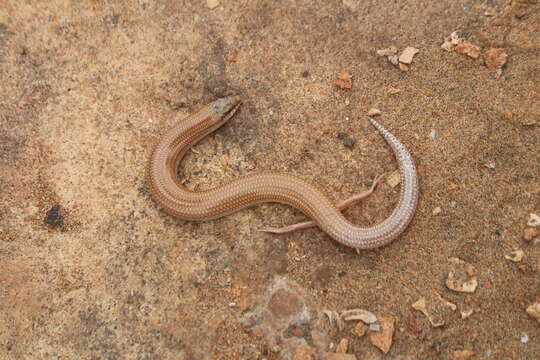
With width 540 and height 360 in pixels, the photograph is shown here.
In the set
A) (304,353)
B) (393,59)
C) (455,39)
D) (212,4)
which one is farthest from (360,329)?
(212,4)

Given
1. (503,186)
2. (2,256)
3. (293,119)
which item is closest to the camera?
(503,186)

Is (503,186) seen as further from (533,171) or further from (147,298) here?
(147,298)

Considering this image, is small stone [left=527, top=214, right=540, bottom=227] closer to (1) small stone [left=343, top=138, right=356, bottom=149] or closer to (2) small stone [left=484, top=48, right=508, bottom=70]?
(2) small stone [left=484, top=48, right=508, bottom=70]

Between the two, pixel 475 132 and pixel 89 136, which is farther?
pixel 89 136

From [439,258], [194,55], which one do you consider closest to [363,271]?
[439,258]

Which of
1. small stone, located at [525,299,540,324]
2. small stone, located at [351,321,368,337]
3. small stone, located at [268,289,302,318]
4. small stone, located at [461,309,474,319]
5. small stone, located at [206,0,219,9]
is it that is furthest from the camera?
small stone, located at [206,0,219,9]

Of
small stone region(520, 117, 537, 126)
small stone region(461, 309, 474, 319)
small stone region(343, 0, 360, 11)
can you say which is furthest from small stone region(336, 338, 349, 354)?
small stone region(343, 0, 360, 11)
